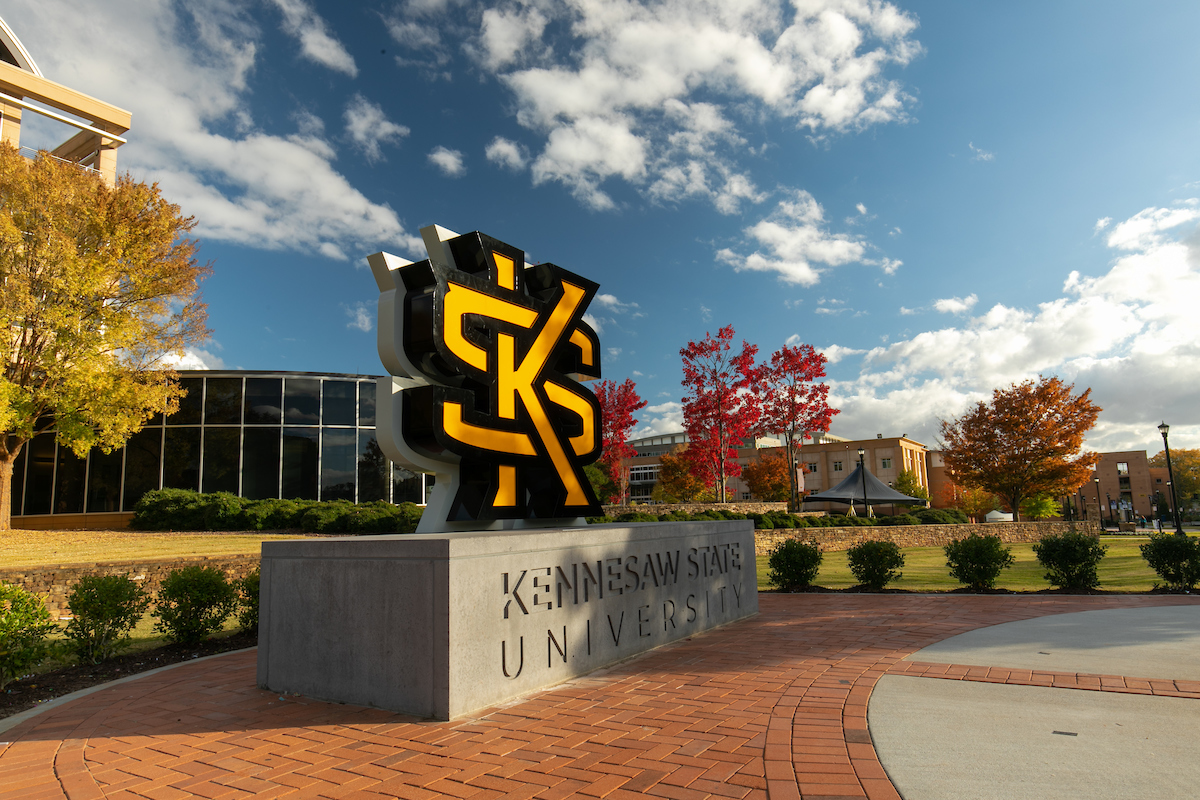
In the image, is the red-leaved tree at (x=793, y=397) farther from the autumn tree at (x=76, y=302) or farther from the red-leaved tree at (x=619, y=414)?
the autumn tree at (x=76, y=302)

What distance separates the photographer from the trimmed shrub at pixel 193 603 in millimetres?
7867

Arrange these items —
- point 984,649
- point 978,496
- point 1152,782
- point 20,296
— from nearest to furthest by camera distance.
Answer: point 1152,782 → point 984,649 → point 20,296 → point 978,496

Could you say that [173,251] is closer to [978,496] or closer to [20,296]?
[20,296]

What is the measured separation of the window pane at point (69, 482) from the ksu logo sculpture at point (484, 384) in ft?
91.5

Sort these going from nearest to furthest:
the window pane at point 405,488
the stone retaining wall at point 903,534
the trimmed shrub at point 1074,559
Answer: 1. the trimmed shrub at point 1074,559
2. the stone retaining wall at point 903,534
3. the window pane at point 405,488

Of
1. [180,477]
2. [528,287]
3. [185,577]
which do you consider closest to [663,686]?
[528,287]

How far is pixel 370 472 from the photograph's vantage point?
94.0 ft

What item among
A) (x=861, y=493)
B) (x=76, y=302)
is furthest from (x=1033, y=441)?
(x=76, y=302)

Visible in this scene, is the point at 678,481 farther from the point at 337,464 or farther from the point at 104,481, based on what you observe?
the point at 104,481

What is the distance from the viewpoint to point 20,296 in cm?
2125

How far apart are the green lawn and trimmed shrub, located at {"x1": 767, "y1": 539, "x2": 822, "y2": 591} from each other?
0.69 m

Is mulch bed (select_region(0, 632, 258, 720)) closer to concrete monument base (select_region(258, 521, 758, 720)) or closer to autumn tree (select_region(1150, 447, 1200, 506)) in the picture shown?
concrete monument base (select_region(258, 521, 758, 720))

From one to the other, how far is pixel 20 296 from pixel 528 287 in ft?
73.3

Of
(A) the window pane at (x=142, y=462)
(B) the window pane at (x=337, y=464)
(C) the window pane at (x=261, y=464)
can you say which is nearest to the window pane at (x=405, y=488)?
(B) the window pane at (x=337, y=464)
